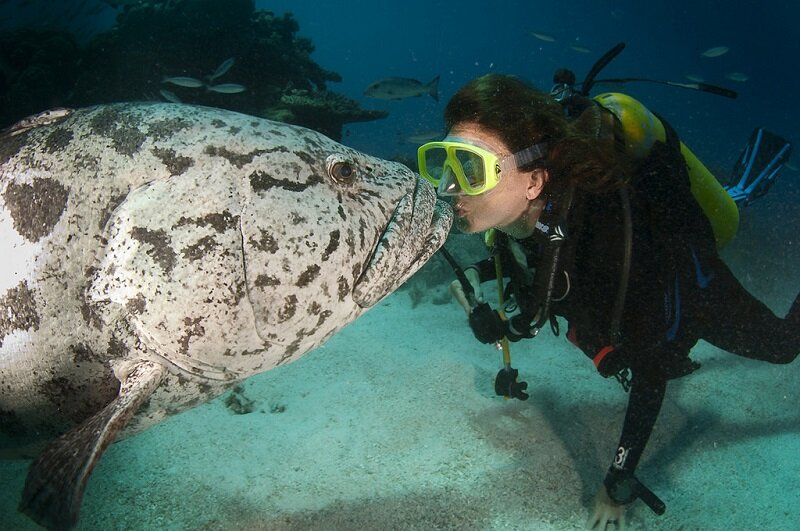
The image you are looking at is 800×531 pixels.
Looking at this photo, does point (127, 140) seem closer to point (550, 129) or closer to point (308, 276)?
point (308, 276)

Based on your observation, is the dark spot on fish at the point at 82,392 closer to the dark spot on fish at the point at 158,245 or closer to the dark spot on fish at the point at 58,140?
the dark spot on fish at the point at 158,245

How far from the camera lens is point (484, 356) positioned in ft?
17.8

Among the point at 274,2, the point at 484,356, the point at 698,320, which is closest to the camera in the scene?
the point at 698,320

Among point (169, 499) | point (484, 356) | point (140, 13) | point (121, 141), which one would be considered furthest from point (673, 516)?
point (140, 13)

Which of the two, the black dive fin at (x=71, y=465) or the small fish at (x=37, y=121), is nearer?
the black dive fin at (x=71, y=465)

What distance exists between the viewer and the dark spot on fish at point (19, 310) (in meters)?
1.73

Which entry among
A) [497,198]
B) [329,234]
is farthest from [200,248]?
[497,198]

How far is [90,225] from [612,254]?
9.87 feet

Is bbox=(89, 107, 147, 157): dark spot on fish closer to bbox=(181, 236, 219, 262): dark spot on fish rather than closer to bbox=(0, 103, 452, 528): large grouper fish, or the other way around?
bbox=(0, 103, 452, 528): large grouper fish

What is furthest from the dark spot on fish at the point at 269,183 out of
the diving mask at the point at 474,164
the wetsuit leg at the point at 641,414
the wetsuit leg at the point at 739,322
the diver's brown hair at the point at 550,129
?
the wetsuit leg at the point at 739,322

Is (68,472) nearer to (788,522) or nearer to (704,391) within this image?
(788,522)

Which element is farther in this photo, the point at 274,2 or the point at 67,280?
the point at 274,2

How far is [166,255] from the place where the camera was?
64.7 inches

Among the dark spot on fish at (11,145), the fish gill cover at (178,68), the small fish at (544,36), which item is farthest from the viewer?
the small fish at (544,36)
